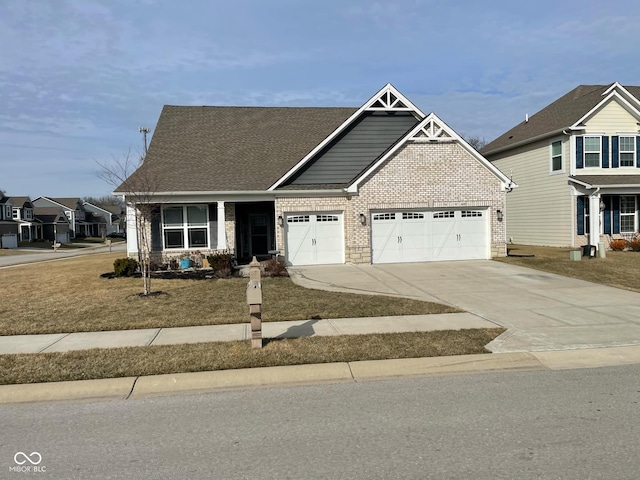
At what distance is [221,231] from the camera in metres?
19.0

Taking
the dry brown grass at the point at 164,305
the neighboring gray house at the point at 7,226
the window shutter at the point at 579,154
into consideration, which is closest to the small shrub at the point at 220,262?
the dry brown grass at the point at 164,305

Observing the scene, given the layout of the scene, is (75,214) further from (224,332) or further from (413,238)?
(224,332)

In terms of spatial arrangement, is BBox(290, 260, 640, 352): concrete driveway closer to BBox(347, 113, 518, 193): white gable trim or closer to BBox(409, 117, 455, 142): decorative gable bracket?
BBox(347, 113, 518, 193): white gable trim

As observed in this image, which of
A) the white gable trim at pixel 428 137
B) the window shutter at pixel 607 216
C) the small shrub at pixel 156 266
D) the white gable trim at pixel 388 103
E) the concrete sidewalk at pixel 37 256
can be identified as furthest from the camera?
the concrete sidewalk at pixel 37 256

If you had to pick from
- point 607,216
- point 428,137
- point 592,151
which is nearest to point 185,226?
point 428,137

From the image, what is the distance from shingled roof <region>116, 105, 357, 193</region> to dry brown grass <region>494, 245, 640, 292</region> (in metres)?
10.4

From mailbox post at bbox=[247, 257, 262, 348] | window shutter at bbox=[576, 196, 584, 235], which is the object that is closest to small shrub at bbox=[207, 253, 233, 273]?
mailbox post at bbox=[247, 257, 262, 348]

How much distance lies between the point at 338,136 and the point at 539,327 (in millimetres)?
13198

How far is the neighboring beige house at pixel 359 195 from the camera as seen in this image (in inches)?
735

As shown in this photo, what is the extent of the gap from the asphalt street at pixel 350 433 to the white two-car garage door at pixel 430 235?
43.3 feet

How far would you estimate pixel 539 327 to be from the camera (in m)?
8.48

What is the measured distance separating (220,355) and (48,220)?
75.7 metres

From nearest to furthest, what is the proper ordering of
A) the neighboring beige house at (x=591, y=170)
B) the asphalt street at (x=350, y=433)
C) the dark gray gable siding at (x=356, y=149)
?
the asphalt street at (x=350, y=433)
the dark gray gable siding at (x=356, y=149)
the neighboring beige house at (x=591, y=170)

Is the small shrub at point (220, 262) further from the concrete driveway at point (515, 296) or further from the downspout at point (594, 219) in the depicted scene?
the downspout at point (594, 219)
